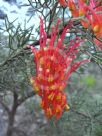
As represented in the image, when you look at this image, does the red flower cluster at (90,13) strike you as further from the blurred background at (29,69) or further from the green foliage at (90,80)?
the green foliage at (90,80)

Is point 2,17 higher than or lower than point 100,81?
higher

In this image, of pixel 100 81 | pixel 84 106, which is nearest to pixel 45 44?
pixel 84 106

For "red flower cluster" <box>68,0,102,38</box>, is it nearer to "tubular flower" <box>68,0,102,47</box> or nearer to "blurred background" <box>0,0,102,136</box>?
"tubular flower" <box>68,0,102,47</box>

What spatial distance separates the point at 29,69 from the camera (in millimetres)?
1871

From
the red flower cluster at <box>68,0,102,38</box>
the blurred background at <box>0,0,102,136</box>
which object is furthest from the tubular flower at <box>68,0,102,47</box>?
the blurred background at <box>0,0,102,136</box>

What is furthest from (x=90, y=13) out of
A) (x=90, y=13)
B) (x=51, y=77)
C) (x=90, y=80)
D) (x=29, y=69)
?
(x=90, y=80)

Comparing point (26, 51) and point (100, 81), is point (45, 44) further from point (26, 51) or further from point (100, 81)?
point (100, 81)

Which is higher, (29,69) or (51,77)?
(51,77)

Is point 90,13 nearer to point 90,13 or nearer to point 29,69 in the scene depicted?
point 90,13

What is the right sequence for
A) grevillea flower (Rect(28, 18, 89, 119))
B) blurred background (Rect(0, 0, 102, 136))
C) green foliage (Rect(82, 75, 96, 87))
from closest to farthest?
grevillea flower (Rect(28, 18, 89, 119))
blurred background (Rect(0, 0, 102, 136))
green foliage (Rect(82, 75, 96, 87))

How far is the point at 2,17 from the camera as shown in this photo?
1860 millimetres

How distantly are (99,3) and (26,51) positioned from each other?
15.4 inches

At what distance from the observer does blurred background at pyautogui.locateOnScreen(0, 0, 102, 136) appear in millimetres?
1676

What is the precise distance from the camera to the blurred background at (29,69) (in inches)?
66.0
